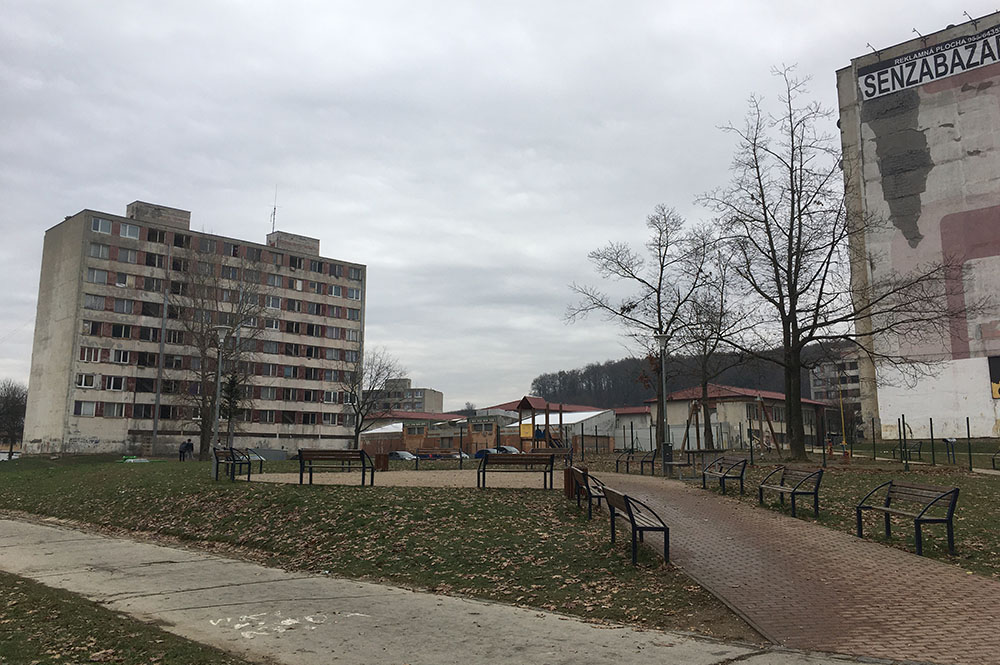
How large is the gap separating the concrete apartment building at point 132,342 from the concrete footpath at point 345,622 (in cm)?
5515

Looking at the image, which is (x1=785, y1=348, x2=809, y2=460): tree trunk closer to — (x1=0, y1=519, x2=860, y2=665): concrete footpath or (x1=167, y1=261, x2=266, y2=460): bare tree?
(x1=0, y1=519, x2=860, y2=665): concrete footpath

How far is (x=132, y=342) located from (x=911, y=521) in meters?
72.5

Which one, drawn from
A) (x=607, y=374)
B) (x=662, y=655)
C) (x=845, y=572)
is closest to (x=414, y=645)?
(x=662, y=655)

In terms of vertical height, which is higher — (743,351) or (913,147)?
(913,147)

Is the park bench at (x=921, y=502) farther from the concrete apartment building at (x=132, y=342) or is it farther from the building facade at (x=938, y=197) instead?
the concrete apartment building at (x=132, y=342)

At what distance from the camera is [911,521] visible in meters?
13.7

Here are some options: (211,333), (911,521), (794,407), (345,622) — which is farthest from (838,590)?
(211,333)

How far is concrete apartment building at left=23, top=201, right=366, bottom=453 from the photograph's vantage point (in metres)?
70.0

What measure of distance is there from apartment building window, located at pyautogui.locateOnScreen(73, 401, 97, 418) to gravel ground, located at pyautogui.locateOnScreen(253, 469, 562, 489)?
55.7 metres

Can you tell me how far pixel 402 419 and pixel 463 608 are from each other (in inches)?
3921

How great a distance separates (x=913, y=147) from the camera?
56781mm

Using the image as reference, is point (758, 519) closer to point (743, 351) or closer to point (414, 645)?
point (414, 645)

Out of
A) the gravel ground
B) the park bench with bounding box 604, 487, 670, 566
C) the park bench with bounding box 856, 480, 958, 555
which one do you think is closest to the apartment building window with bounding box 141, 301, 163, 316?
the gravel ground

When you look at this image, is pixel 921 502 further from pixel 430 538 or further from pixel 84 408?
pixel 84 408
